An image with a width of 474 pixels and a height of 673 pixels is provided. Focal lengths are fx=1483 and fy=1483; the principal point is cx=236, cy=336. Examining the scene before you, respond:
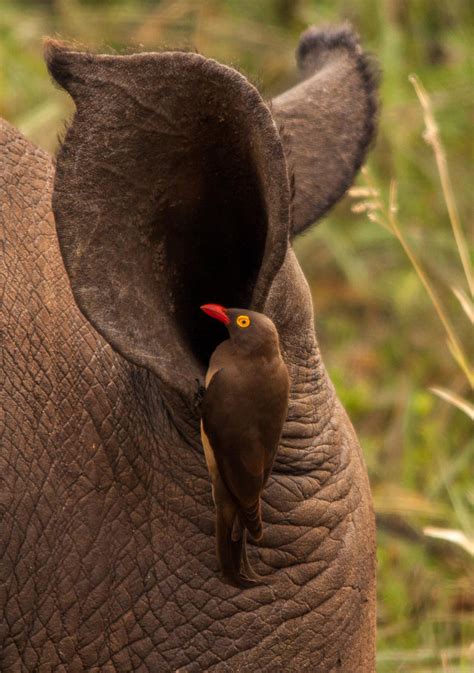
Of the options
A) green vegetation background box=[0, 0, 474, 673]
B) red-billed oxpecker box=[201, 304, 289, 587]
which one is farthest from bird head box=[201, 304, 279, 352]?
green vegetation background box=[0, 0, 474, 673]

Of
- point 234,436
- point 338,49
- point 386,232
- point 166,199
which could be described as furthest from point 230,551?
point 386,232

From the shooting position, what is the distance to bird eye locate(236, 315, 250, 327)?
1515mm

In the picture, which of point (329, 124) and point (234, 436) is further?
point (329, 124)

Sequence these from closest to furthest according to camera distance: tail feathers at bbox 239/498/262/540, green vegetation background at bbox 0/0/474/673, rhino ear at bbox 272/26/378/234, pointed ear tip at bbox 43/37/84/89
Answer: pointed ear tip at bbox 43/37/84/89, tail feathers at bbox 239/498/262/540, rhino ear at bbox 272/26/378/234, green vegetation background at bbox 0/0/474/673

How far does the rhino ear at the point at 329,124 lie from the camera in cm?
205

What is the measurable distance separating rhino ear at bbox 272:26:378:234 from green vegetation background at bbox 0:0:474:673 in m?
1.60

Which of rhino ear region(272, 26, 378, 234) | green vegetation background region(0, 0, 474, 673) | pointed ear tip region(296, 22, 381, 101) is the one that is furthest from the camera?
green vegetation background region(0, 0, 474, 673)

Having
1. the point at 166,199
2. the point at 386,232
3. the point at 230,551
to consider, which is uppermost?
the point at 166,199

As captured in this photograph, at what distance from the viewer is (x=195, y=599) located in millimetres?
1686

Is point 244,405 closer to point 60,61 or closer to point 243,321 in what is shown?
point 243,321

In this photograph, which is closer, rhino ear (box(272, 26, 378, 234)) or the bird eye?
the bird eye

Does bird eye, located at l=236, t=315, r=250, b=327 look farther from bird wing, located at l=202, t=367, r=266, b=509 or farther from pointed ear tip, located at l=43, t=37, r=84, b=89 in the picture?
pointed ear tip, located at l=43, t=37, r=84, b=89

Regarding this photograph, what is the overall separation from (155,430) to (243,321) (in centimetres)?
24

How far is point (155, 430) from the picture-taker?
1700 millimetres
